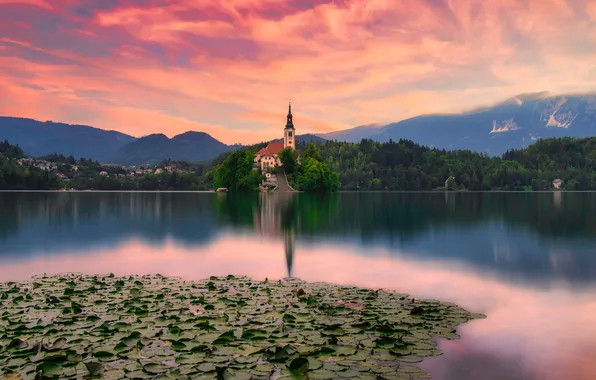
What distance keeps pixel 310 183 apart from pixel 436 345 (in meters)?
149

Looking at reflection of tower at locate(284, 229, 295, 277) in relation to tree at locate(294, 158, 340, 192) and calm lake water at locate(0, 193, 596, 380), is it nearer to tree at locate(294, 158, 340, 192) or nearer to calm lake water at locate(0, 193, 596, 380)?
calm lake water at locate(0, 193, 596, 380)

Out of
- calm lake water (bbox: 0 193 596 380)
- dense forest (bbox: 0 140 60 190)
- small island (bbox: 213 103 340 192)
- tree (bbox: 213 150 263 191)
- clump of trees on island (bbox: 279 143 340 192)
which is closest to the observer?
calm lake water (bbox: 0 193 596 380)

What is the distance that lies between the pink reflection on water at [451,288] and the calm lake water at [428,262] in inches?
1.8

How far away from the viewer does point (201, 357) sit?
10148 mm

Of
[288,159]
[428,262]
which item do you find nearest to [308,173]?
[288,159]

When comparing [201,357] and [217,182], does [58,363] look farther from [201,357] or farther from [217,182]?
[217,182]

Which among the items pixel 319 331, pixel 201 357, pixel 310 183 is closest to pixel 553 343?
pixel 319 331

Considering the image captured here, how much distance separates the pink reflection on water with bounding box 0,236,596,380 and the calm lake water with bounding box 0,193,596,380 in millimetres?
45

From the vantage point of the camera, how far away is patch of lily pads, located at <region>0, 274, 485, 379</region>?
9680mm

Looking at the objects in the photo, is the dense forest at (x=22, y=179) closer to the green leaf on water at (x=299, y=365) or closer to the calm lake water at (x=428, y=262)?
the calm lake water at (x=428, y=262)

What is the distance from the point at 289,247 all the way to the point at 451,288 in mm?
13539

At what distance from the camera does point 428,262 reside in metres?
25.0

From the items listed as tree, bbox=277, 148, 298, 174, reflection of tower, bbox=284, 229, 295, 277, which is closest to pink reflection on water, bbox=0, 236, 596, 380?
reflection of tower, bbox=284, 229, 295, 277

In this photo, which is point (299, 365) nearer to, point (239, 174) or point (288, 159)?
point (239, 174)
